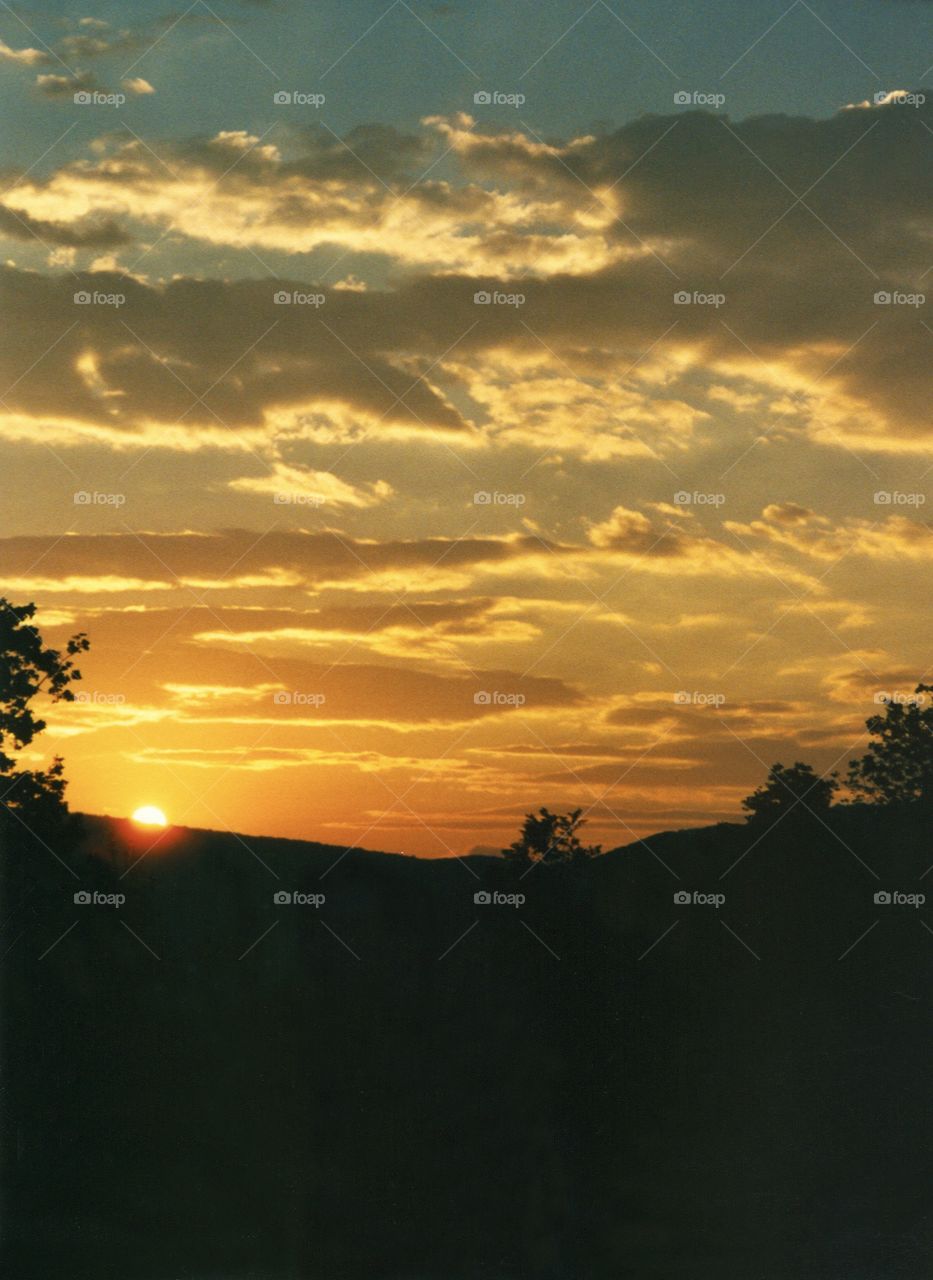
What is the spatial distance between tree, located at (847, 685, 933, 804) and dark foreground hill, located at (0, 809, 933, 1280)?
0.33 m

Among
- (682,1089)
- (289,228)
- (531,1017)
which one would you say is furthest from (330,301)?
(682,1089)

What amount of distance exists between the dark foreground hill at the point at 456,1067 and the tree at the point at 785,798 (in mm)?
111

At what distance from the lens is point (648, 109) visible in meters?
4.62

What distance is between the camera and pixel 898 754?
464 cm

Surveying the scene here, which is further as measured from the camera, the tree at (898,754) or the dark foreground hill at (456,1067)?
the tree at (898,754)

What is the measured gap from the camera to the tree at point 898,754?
182 inches

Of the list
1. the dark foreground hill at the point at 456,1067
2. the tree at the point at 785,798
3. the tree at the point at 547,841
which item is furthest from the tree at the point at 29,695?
the tree at the point at 785,798

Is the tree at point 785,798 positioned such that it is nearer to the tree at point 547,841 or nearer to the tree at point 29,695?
the tree at point 547,841

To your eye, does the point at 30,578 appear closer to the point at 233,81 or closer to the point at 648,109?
the point at 233,81

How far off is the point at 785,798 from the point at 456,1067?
1.48 meters

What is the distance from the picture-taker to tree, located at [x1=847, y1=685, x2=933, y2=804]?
4621mm

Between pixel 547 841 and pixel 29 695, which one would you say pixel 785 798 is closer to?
pixel 547 841

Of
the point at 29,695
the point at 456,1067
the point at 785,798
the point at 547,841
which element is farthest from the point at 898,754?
the point at 29,695

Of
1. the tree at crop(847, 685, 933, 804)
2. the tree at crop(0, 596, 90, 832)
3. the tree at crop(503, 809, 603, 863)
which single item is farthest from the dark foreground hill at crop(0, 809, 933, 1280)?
the tree at crop(847, 685, 933, 804)
